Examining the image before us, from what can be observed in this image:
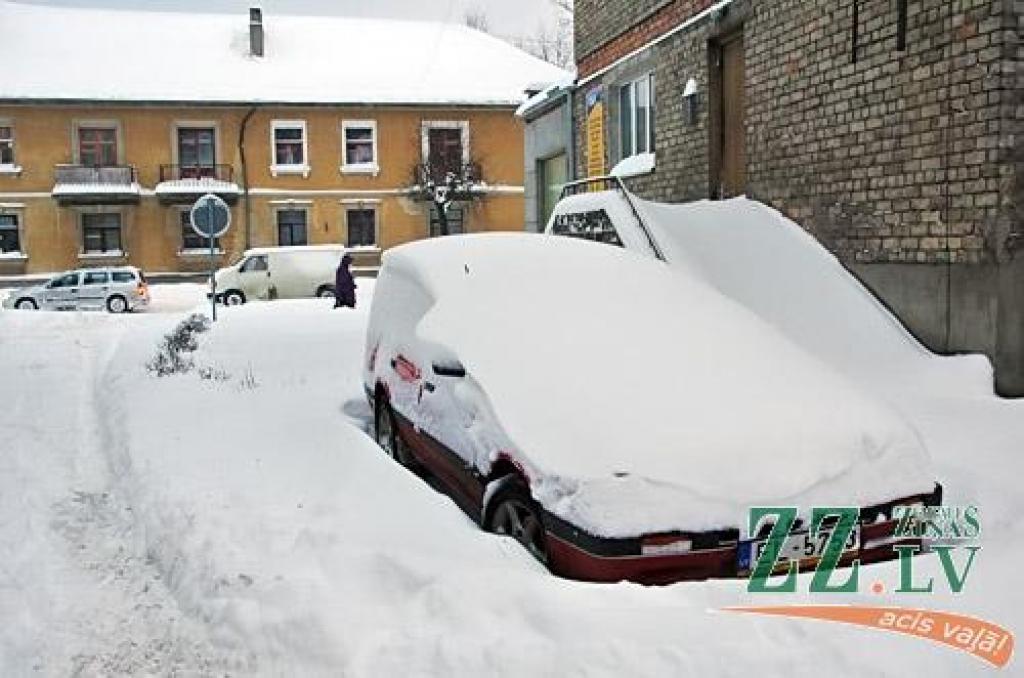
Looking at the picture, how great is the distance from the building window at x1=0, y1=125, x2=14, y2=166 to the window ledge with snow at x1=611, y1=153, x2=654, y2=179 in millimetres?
30270

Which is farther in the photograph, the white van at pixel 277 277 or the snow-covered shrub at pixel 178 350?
the white van at pixel 277 277

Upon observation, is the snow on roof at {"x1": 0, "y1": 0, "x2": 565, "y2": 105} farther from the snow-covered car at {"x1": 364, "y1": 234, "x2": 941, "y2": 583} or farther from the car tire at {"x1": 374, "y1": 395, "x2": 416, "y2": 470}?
the snow-covered car at {"x1": 364, "y1": 234, "x2": 941, "y2": 583}

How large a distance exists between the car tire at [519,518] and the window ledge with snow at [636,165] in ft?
32.6

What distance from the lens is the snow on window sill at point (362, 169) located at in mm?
39281

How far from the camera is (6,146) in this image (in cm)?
3647

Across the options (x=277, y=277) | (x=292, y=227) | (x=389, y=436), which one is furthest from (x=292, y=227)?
(x=389, y=436)

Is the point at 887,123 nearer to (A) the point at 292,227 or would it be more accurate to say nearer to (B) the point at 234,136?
(A) the point at 292,227

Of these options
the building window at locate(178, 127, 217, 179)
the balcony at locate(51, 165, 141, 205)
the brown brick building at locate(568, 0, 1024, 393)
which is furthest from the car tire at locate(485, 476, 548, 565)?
the building window at locate(178, 127, 217, 179)

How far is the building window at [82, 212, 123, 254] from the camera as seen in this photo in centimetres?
3703

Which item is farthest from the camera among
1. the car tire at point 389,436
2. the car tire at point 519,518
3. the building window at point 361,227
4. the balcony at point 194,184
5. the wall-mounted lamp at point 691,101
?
the building window at point 361,227

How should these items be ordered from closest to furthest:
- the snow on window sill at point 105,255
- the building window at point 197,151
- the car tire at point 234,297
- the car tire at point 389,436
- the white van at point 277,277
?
the car tire at point 389,436 < the white van at point 277,277 < the car tire at point 234,297 < the snow on window sill at point 105,255 < the building window at point 197,151

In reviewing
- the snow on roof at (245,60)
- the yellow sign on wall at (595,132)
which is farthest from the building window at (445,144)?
the yellow sign on wall at (595,132)

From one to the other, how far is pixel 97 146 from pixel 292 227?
803 cm

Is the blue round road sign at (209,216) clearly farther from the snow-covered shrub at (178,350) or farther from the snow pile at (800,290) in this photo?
the snow pile at (800,290)
